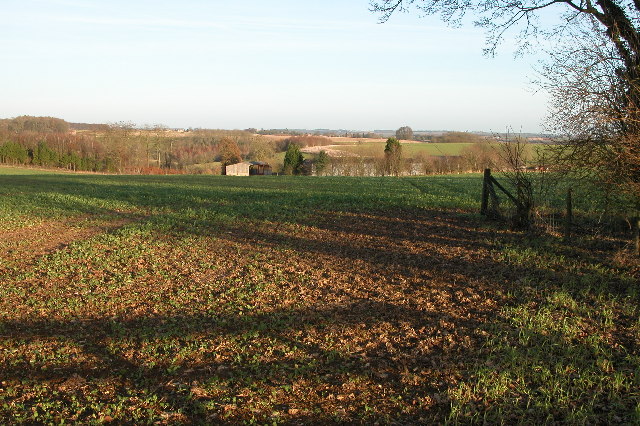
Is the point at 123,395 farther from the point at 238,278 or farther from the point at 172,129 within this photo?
the point at 172,129

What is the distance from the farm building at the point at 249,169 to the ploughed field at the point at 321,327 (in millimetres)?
60464

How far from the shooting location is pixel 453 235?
13180mm

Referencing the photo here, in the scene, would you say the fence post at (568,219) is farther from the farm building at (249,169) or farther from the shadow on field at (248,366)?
the farm building at (249,169)

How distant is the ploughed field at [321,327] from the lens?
17.4ft

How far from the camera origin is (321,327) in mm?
7469

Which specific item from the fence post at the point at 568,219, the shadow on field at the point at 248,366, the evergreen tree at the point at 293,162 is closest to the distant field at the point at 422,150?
the evergreen tree at the point at 293,162

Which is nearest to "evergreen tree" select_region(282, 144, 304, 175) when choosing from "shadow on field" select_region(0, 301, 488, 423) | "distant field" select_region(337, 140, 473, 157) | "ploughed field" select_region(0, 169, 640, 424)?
"distant field" select_region(337, 140, 473, 157)

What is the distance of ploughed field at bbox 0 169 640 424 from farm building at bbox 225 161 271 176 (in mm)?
60464

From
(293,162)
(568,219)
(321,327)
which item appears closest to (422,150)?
(293,162)

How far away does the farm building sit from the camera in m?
74.3

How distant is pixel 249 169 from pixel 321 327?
71006mm

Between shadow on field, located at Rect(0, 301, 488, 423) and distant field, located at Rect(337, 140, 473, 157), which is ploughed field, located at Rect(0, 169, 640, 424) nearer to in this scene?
shadow on field, located at Rect(0, 301, 488, 423)

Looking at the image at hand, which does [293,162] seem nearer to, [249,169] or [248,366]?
[249,169]

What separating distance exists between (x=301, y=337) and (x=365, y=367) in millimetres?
1304
